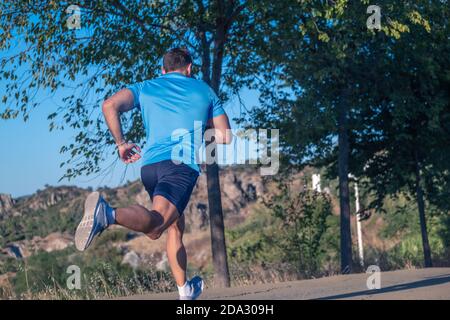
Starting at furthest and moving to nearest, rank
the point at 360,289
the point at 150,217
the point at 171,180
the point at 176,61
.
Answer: the point at 360,289
the point at 176,61
the point at 171,180
the point at 150,217

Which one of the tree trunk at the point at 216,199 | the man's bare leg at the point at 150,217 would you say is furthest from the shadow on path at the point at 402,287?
the tree trunk at the point at 216,199

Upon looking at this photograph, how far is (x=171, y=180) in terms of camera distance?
5676mm

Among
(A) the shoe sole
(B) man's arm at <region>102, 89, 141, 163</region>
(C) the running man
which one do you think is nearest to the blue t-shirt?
→ (C) the running man

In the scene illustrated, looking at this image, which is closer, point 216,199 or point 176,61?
point 176,61

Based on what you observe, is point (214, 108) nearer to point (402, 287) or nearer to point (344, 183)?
point (402, 287)

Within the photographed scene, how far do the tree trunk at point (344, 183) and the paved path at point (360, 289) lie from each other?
21.8 ft

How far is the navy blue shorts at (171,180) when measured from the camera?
18.4ft

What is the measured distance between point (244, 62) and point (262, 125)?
7.00 feet

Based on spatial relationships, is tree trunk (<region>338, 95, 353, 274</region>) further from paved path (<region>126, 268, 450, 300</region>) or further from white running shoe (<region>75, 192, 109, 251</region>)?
white running shoe (<region>75, 192, 109, 251</region>)

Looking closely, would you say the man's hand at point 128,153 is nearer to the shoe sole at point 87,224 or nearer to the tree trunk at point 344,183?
the shoe sole at point 87,224

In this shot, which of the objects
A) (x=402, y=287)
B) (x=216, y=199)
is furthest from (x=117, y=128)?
(x=216, y=199)

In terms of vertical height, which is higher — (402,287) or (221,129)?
(221,129)

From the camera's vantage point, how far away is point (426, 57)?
16.4m

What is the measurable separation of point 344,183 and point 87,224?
44.2 ft
